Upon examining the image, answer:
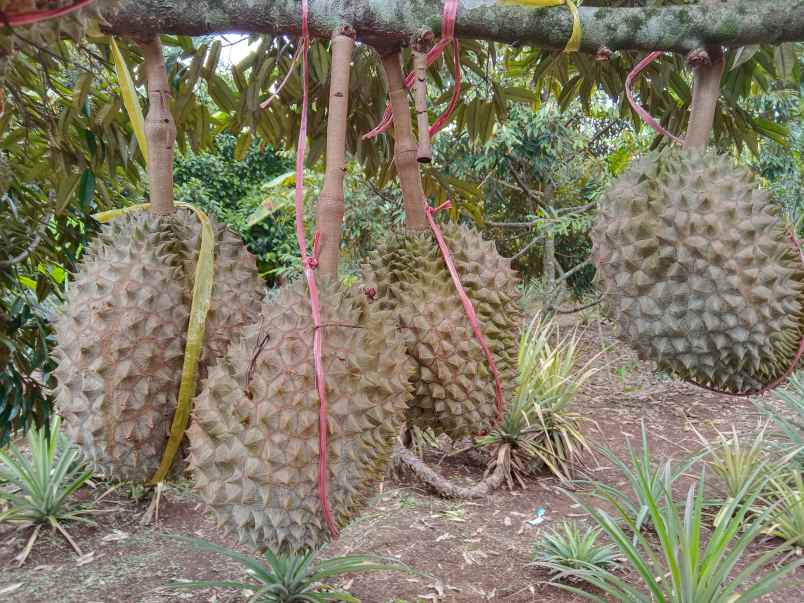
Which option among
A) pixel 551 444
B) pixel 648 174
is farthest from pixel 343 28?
pixel 551 444

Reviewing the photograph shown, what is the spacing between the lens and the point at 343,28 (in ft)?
2.95

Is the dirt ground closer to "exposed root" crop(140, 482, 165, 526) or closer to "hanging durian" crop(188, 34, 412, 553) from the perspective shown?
"exposed root" crop(140, 482, 165, 526)

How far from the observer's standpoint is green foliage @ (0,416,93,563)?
11.1 feet

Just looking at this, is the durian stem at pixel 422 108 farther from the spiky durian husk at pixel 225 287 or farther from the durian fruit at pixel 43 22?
the durian fruit at pixel 43 22

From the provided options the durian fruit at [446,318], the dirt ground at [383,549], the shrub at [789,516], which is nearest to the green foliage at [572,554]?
the dirt ground at [383,549]

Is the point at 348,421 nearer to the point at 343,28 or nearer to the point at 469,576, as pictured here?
the point at 343,28

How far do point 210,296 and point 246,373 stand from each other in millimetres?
167

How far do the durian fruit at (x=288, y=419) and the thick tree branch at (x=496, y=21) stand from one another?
385mm

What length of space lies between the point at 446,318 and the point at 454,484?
10.3ft

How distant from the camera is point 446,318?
1.02m

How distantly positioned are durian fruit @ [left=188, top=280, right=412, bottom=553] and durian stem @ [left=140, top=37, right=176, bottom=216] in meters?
0.29

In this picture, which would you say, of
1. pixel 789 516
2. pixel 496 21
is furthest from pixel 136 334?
pixel 789 516

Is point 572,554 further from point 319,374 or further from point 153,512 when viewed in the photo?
point 319,374

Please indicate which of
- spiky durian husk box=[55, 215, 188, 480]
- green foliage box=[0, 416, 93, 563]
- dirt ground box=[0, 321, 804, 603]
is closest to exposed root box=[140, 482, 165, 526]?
dirt ground box=[0, 321, 804, 603]
